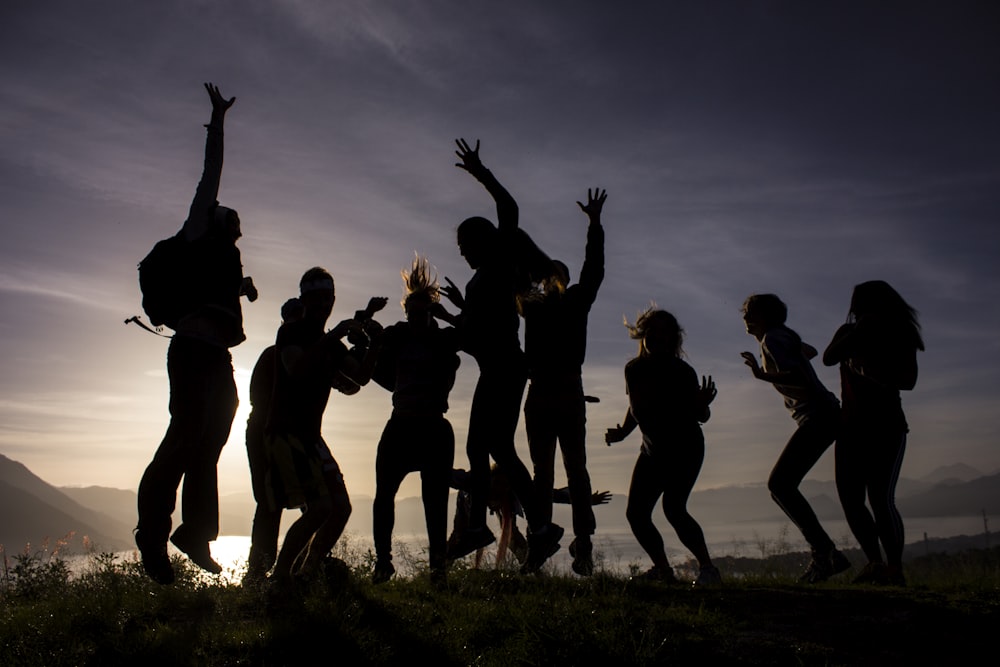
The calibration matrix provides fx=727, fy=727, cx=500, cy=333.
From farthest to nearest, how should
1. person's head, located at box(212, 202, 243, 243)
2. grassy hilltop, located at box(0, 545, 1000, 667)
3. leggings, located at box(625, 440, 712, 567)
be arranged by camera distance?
leggings, located at box(625, 440, 712, 567) < person's head, located at box(212, 202, 243, 243) < grassy hilltop, located at box(0, 545, 1000, 667)

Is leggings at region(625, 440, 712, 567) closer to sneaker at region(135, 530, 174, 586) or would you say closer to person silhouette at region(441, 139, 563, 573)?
person silhouette at region(441, 139, 563, 573)

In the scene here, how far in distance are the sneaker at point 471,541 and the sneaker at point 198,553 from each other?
5.95ft

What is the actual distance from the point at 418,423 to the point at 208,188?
98.4 inches

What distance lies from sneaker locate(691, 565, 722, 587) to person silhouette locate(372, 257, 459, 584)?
6.99 feet

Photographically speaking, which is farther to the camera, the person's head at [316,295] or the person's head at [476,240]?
the person's head at [476,240]

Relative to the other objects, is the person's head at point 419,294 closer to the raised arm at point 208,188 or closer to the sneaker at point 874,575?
the raised arm at point 208,188

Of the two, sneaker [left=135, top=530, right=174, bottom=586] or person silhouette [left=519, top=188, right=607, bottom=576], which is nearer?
sneaker [left=135, top=530, right=174, bottom=586]

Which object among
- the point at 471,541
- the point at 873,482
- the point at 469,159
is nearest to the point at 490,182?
the point at 469,159

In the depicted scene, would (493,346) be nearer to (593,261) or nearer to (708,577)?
(593,261)

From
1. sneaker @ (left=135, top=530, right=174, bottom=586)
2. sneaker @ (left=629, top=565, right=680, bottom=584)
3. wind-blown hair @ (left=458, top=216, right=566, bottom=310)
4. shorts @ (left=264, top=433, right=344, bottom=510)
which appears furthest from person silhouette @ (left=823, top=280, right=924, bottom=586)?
sneaker @ (left=135, top=530, right=174, bottom=586)

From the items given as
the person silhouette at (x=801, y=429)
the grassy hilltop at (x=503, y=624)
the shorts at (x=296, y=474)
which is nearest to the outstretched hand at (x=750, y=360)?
the person silhouette at (x=801, y=429)

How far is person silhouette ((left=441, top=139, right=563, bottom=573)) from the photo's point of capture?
5.82 metres

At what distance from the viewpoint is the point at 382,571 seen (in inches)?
237

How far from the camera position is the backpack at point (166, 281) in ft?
17.2
